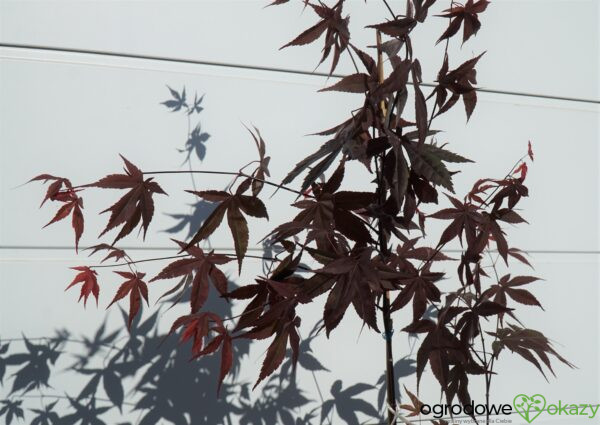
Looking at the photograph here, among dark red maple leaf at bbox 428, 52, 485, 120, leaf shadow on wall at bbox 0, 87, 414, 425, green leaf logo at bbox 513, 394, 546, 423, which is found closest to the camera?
dark red maple leaf at bbox 428, 52, 485, 120

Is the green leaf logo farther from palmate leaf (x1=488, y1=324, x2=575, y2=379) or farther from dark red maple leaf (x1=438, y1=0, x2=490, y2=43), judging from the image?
dark red maple leaf (x1=438, y1=0, x2=490, y2=43)

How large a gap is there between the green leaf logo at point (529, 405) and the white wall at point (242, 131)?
0.02 metres

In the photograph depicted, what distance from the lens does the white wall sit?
99 centimetres

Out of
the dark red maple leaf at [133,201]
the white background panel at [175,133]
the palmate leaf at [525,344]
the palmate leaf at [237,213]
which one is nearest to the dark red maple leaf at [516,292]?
the palmate leaf at [525,344]

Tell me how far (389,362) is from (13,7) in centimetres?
90

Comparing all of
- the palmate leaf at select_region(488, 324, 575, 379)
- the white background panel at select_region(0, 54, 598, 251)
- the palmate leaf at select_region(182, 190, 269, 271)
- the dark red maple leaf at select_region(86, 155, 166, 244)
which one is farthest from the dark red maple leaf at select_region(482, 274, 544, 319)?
the dark red maple leaf at select_region(86, 155, 166, 244)

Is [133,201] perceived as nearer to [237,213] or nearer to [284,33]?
[237,213]

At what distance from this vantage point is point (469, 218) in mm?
788

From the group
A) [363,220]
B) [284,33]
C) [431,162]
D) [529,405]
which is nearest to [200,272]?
[363,220]

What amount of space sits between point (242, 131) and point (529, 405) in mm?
929

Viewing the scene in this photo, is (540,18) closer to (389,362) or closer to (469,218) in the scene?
(469,218)

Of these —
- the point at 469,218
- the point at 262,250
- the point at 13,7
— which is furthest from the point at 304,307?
the point at 13,7

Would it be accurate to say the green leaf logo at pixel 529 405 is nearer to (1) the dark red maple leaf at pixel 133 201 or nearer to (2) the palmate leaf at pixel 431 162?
(2) the palmate leaf at pixel 431 162

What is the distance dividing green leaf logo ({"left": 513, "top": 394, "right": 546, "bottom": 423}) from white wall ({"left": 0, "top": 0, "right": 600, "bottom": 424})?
0.7 inches
